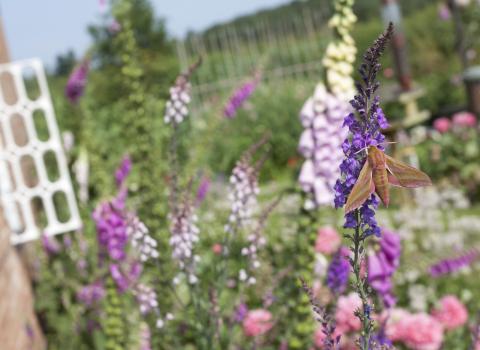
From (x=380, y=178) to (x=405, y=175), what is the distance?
0.05 meters

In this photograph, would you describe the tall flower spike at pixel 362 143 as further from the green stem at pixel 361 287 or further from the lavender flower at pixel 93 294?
the lavender flower at pixel 93 294

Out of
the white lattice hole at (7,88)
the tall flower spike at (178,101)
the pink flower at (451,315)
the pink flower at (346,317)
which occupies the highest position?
the white lattice hole at (7,88)

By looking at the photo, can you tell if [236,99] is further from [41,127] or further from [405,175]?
[41,127]

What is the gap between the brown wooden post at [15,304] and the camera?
10.9ft

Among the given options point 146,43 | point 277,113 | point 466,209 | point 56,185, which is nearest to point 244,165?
point 56,185

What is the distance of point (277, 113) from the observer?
395 inches

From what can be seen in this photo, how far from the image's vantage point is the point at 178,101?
2.03 meters

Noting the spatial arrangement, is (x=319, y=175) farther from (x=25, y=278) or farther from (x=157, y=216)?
(x=25, y=278)

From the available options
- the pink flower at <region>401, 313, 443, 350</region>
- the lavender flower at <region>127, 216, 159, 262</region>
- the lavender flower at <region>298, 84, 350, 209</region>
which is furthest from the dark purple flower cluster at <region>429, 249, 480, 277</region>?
the lavender flower at <region>127, 216, 159, 262</region>

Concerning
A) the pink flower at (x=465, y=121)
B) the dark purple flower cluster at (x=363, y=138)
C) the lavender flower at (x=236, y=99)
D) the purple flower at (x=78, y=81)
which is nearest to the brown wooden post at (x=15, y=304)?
the purple flower at (x=78, y=81)

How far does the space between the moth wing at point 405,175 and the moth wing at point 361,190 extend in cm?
4

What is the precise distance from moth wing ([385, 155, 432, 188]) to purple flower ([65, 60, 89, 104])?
147 inches

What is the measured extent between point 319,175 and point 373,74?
62.0 inches

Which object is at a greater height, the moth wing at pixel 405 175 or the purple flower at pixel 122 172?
the purple flower at pixel 122 172
